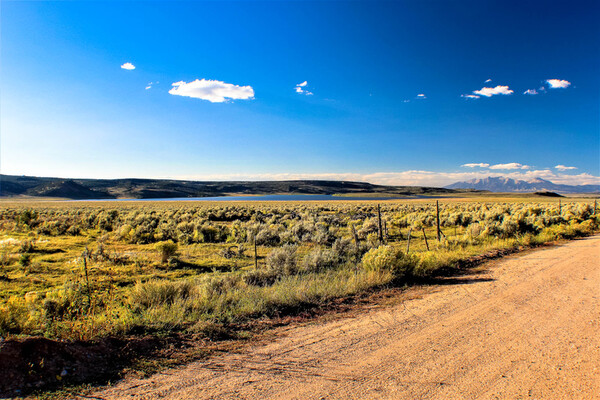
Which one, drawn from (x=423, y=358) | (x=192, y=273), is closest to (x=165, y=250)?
(x=192, y=273)

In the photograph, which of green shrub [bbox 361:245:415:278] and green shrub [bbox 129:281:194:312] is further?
green shrub [bbox 361:245:415:278]

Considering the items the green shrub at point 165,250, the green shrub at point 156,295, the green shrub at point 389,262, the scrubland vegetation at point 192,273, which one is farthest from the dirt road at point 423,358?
the green shrub at point 165,250

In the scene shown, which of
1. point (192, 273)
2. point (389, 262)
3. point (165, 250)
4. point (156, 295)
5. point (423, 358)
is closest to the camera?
point (423, 358)

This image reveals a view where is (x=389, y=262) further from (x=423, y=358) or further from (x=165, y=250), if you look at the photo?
(x=165, y=250)

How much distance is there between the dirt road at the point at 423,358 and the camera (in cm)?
369

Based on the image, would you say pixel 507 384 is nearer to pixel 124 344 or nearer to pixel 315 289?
pixel 315 289

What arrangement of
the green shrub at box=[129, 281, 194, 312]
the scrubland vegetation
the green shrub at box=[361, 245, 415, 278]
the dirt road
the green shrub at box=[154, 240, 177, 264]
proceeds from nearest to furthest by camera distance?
the dirt road
the scrubland vegetation
the green shrub at box=[129, 281, 194, 312]
the green shrub at box=[361, 245, 415, 278]
the green shrub at box=[154, 240, 177, 264]

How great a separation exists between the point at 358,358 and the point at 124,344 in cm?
375

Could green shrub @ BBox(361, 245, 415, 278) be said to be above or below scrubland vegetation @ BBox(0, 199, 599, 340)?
above

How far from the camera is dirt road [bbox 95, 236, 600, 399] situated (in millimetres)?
3691

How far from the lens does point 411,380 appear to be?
12.8ft

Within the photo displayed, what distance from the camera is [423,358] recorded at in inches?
177

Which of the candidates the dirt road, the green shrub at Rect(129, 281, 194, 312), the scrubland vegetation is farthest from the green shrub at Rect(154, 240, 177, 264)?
the dirt road

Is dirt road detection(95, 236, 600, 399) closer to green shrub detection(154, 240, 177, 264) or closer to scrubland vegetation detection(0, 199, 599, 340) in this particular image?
scrubland vegetation detection(0, 199, 599, 340)
